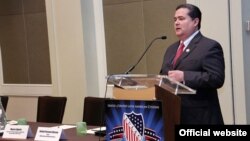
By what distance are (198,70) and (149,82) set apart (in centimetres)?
57

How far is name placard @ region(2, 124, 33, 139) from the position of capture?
115 inches

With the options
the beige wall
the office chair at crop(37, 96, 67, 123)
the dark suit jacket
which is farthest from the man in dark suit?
the beige wall

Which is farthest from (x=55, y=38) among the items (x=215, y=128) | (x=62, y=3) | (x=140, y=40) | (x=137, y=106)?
(x=215, y=128)

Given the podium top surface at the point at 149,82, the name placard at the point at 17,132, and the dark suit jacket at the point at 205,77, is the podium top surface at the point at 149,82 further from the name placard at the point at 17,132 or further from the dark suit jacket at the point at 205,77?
the name placard at the point at 17,132

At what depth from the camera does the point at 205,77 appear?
2.76 meters

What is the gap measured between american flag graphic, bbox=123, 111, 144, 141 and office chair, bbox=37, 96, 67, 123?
217 cm

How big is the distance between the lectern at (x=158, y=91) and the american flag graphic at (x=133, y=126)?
0.43 feet

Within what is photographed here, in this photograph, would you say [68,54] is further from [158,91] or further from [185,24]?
[158,91]

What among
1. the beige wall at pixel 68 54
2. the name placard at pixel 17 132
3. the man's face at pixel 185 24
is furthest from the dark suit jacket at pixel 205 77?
the beige wall at pixel 68 54

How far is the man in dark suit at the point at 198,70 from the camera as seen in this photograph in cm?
278

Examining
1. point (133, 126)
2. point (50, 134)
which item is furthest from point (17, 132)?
point (133, 126)

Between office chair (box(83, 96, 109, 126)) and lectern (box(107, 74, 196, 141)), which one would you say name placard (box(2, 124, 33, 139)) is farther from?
office chair (box(83, 96, 109, 126))

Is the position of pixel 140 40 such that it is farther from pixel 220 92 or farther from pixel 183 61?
pixel 183 61

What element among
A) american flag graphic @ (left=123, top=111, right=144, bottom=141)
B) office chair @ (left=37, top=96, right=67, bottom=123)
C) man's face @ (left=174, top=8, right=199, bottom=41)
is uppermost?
man's face @ (left=174, top=8, right=199, bottom=41)
